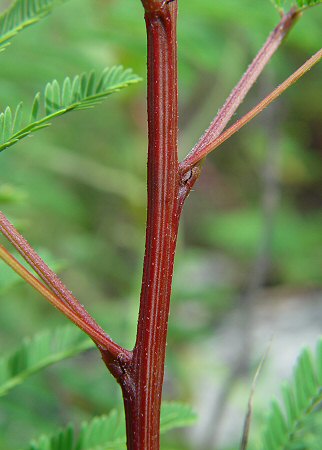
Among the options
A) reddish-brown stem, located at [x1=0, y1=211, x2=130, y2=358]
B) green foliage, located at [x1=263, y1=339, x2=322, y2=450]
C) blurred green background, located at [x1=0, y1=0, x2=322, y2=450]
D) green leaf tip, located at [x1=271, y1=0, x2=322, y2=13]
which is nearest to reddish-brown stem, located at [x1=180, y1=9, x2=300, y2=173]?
green leaf tip, located at [x1=271, y1=0, x2=322, y2=13]

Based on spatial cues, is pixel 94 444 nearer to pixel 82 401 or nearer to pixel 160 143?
pixel 160 143

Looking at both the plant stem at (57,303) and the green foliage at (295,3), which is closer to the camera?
the plant stem at (57,303)

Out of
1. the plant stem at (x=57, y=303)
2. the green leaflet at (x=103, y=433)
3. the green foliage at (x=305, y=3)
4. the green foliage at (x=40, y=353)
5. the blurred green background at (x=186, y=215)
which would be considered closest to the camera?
the plant stem at (x=57, y=303)

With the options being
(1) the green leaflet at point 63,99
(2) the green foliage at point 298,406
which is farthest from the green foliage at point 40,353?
(1) the green leaflet at point 63,99

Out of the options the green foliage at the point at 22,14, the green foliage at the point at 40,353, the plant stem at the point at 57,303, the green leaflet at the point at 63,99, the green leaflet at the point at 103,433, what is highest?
the green foliage at the point at 22,14

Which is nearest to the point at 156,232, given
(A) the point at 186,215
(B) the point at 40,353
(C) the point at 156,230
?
(C) the point at 156,230

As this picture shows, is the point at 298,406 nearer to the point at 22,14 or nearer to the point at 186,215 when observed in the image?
the point at 22,14

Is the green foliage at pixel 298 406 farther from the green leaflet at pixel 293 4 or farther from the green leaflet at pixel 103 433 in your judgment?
the green leaflet at pixel 293 4
